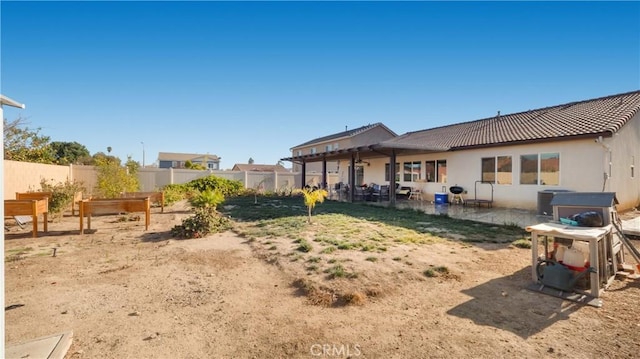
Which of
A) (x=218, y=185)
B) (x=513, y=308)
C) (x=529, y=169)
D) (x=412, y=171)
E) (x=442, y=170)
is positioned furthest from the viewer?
(x=218, y=185)

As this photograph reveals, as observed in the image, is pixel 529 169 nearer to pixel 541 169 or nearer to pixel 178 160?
pixel 541 169

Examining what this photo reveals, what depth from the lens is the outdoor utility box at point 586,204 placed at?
4227mm

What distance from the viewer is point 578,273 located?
3.75 m

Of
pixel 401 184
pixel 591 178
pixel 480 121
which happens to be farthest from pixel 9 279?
pixel 480 121

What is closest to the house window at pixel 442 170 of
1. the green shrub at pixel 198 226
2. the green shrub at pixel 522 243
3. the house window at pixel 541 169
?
the house window at pixel 541 169

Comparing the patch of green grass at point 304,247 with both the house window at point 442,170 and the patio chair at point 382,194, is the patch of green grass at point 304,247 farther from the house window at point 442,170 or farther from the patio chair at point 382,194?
the house window at point 442,170

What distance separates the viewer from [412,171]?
17016 millimetres

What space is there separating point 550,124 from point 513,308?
39.1ft

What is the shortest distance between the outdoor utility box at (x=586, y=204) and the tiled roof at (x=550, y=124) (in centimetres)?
651

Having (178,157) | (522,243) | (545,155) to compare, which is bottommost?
(522,243)

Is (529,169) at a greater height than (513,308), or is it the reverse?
(529,169)

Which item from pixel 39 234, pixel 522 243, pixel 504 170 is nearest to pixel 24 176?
pixel 39 234

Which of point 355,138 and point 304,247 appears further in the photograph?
point 355,138

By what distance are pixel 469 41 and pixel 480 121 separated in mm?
8105
